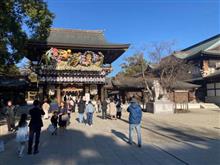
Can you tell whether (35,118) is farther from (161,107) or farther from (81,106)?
(161,107)

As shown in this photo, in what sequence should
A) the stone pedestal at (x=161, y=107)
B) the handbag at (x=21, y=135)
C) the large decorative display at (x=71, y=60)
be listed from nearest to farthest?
1. the handbag at (x=21, y=135)
2. the large decorative display at (x=71, y=60)
3. the stone pedestal at (x=161, y=107)

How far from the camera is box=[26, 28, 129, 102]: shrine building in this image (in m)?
24.6

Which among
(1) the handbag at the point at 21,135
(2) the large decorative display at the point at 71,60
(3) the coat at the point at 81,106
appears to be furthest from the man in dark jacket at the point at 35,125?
(2) the large decorative display at the point at 71,60

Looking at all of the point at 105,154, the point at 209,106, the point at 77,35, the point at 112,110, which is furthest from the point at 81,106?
the point at 209,106

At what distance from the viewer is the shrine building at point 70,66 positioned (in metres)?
24.6

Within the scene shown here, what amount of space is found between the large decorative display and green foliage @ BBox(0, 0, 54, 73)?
23.7 feet

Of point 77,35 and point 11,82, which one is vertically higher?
point 77,35

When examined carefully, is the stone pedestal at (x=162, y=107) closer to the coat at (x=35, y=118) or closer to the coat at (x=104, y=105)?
the coat at (x=104, y=105)

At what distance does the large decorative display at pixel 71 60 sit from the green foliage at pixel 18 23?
7.22m

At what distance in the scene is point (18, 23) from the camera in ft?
50.8

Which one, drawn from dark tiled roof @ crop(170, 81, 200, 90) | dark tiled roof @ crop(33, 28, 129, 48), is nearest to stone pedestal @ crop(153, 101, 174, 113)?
dark tiled roof @ crop(33, 28, 129, 48)

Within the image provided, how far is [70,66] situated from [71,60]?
0.60 m

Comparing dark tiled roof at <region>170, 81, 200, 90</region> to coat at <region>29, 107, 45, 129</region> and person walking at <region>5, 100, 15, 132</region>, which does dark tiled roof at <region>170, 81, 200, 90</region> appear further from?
coat at <region>29, 107, 45, 129</region>

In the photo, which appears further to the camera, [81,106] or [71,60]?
[71,60]
